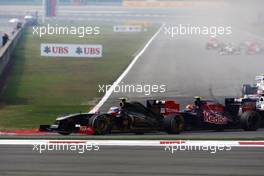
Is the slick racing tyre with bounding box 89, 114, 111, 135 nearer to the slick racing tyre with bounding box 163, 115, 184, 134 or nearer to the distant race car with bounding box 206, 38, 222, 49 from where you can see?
the slick racing tyre with bounding box 163, 115, 184, 134

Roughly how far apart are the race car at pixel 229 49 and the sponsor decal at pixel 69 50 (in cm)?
389

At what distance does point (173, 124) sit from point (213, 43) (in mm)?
7484

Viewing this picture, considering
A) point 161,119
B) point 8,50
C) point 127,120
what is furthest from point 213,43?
point 127,120

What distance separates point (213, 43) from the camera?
24125mm

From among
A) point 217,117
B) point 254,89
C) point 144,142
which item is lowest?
point 144,142

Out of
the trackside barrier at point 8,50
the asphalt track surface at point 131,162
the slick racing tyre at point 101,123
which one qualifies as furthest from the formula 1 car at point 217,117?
the trackside barrier at point 8,50

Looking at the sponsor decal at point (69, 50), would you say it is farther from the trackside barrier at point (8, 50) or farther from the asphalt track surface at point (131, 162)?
the asphalt track surface at point (131, 162)

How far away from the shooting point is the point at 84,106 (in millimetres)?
22031

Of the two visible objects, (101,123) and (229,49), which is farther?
(229,49)

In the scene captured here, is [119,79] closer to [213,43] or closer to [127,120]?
[213,43]

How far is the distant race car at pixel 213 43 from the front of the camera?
23797 millimetres

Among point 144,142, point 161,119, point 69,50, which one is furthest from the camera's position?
Answer: point 69,50

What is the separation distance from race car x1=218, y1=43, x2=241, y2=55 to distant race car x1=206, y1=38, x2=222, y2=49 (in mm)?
235

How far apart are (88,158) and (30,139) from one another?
4.05 m
